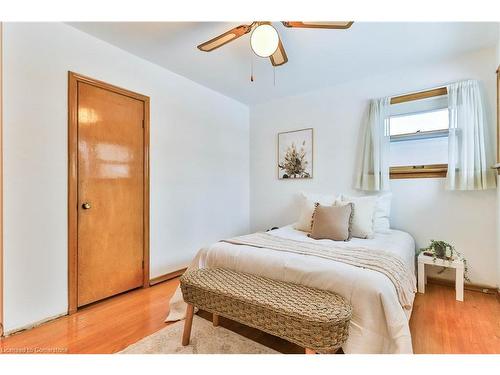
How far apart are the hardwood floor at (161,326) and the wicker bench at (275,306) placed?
39 cm

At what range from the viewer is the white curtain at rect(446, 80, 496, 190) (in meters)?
2.36

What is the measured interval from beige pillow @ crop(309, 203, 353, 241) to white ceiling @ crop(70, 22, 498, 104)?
1562 millimetres

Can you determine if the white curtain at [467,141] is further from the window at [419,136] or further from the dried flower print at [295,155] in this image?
the dried flower print at [295,155]

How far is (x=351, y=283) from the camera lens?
140cm

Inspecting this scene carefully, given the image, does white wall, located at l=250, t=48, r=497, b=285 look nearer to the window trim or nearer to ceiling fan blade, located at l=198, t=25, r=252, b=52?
the window trim

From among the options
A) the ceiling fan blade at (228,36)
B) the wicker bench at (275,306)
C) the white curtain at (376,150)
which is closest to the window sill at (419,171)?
the white curtain at (376,150)

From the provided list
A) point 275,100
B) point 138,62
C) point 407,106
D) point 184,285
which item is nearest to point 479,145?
point 407,106

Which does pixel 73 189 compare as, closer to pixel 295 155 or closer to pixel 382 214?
pixel 295 155

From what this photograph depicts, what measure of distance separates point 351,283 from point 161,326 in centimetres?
145

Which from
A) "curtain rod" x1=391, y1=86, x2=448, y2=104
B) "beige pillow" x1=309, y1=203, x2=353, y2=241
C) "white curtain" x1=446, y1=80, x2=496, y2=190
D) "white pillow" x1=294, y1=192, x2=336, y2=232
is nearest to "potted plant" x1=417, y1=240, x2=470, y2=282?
"white curtain" x1=446, y1=80, x2=496, y2=190

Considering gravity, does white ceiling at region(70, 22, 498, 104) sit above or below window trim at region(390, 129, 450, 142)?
above

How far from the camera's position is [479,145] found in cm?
237

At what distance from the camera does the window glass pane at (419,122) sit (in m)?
2.67

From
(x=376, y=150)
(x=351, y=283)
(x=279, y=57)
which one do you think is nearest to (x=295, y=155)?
(x=376, y=150)
